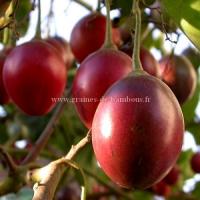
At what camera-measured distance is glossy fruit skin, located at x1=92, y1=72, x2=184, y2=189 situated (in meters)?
0.62

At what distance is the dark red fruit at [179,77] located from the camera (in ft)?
3.80

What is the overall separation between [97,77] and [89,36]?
26 centimetres

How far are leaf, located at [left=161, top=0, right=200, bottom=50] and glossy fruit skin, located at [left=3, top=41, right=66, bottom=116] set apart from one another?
0.25 metres

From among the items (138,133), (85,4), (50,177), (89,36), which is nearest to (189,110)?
(85,4)

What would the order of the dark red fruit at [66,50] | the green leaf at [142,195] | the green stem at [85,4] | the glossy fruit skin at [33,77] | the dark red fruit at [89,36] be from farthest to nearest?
the green leaf at [142,195] < the green stem at [85,4] < the dark red fruit at [66,50] < the dark red fruit at [89,36] < the glossy fruit skin at [33,77]

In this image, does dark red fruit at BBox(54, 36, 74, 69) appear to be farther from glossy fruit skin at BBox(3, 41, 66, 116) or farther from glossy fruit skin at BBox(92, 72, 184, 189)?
glossy fruit skin at BBox(92, 72, 184, 189)

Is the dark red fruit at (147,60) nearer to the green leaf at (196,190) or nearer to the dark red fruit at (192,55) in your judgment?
the dark red fruit at (192,55)

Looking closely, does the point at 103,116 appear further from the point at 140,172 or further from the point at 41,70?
the point at 41,70

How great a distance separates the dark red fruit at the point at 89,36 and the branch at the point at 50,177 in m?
0.27

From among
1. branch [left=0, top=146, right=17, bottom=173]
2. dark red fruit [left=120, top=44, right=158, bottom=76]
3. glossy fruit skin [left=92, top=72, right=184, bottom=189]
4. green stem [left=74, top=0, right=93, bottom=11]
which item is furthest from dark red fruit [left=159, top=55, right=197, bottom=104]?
glossy fruit skin [left=92, top=72, right=184, bottom=189]

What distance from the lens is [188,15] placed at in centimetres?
74

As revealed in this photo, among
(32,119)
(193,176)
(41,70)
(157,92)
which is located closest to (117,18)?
(41,70)

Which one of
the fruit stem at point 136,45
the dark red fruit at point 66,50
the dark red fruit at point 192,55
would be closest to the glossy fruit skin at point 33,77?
the fruit stem at point 136,45

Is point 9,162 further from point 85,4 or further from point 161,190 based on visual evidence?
point 161,190
